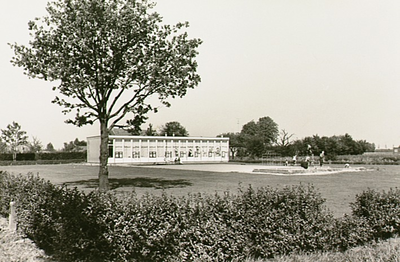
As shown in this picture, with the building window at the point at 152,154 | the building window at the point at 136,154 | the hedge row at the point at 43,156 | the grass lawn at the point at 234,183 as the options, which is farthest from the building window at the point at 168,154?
the grass lawn at the point at 234,183

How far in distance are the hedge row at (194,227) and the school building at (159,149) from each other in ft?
166

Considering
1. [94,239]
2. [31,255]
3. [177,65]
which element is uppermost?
[177,65]

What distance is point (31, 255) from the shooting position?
315 inches

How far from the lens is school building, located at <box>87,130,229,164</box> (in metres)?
60.8

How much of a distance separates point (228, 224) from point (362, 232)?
323 cm

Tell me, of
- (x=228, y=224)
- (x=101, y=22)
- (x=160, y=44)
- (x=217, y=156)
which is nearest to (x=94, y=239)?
(x=228, y=224)

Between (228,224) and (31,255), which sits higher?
(228,224)

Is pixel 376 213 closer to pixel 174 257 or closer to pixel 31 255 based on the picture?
pixel 174 257

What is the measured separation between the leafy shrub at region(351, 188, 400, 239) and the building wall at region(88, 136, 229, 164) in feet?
163

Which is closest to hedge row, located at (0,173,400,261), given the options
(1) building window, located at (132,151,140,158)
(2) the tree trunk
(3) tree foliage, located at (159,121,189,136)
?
(2) the tree trunk

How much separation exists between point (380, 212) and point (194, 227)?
4.59 metres

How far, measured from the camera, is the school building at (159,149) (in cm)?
6078

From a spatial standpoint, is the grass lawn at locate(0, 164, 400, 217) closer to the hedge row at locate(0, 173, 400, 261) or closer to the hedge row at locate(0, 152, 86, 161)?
the hedge row at locate(0, 173, 400, 261)

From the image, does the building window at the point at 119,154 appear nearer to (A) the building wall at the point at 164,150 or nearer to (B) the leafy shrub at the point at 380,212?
(A) the building wall at the point at 164,150
